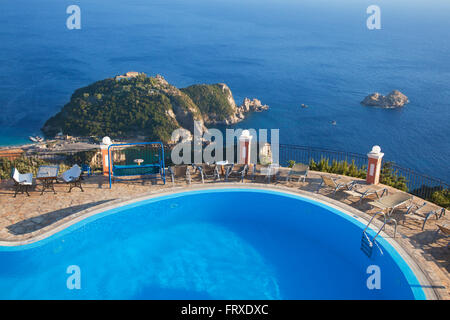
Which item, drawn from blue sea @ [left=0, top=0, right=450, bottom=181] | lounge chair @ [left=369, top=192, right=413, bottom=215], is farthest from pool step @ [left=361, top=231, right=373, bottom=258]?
blue sea @ [left=0, top=0, right=450, bottom=181]

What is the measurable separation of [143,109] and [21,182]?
66.4 metres

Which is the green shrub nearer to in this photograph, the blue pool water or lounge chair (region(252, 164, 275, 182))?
lounge chair (region(252, 164, 275, 182))

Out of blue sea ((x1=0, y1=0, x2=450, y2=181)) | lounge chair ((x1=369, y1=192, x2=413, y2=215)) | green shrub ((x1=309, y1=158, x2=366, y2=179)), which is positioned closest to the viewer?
lounge chair ((x1=369, y1=192, x2=413, y2=215))


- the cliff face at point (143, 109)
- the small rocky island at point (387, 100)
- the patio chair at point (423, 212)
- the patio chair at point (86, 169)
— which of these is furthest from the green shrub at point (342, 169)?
the small rocky island at point (387, 100)

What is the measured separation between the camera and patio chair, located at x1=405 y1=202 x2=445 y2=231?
906 cm

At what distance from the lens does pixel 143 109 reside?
7525cm

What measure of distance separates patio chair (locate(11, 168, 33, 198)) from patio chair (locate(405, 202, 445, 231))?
371 inches

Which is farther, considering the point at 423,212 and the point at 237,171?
the point at 237,171

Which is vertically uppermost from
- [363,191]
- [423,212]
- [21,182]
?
[21,182]

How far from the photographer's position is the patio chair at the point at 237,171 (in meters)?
11.5

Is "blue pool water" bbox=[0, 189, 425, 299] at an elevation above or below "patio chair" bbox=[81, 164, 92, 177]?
below

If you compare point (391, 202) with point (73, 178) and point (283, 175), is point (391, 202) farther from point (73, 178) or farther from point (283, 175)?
point (73, 178)

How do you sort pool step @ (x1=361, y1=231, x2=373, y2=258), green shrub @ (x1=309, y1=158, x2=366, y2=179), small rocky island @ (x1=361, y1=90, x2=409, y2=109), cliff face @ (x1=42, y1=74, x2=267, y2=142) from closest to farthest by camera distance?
pool step @ (x1=361, y1=231, x2=373, y2=258) < green shrub @ (x1=309, y1=158, x2=366, y2=179) < cliff face @ (x1=42, y1=74, x2=267, y2=142) < small rocky island @ (x1=361, y1=90, x2=409, y2=109)

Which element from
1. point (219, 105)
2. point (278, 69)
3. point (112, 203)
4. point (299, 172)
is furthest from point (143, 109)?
point (112, 203)
